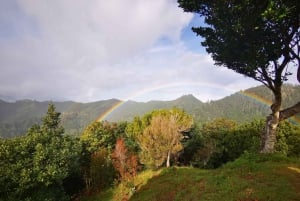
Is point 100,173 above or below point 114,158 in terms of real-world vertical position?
below

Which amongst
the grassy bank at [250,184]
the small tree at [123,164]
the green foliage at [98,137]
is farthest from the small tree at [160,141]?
the grassy bank at [250,184]

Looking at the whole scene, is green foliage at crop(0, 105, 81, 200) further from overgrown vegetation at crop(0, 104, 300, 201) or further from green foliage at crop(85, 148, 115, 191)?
green foliage at crop(85, 148, 115, 191)

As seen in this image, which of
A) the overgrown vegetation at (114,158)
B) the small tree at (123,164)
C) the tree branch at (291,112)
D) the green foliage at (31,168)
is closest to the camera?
the tree branch at (291,112)

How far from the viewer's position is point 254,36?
1483cm

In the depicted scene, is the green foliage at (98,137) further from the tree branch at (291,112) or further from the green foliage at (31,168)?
the tree branch at (291,112)

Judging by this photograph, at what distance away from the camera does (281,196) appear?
39.2 ft

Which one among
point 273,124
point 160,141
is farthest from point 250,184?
point 160,141

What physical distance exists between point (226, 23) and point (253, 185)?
9402mm

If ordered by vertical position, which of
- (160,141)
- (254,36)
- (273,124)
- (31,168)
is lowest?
(31,168)

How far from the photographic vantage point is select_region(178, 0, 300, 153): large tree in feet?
42.9

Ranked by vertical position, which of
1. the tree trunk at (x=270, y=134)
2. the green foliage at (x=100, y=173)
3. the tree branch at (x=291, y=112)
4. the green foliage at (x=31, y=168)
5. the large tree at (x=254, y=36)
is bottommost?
the green foliage at (x=100, y=173)

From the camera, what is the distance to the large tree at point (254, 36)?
42.9 ft

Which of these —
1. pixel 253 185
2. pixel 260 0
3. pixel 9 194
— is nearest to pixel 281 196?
pixel 253 185

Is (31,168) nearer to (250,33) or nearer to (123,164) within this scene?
(123,164)
